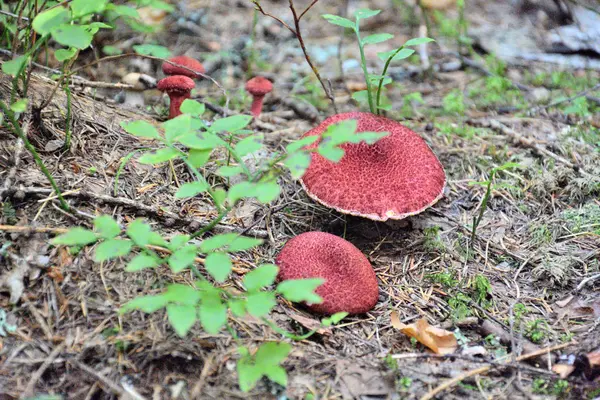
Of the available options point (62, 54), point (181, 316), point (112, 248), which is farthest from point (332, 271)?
point (62, 54)

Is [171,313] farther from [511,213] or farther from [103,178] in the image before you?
[511,213]

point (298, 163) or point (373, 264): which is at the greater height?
point (298, 163)

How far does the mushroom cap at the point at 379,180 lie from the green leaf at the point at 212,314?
1.27 metres

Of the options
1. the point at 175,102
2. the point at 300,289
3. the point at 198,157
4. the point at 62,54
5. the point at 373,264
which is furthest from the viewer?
the point at 175,102

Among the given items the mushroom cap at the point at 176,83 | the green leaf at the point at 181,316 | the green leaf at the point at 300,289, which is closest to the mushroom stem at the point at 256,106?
the mushroom cap at the point at 176,83

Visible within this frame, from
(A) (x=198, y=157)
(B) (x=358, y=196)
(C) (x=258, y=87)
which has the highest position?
(A) (x=198, y=157)

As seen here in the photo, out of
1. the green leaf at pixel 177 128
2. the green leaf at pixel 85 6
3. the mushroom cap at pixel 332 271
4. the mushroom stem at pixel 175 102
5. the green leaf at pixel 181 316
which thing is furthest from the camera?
the mushroom stem at pixel 175 102

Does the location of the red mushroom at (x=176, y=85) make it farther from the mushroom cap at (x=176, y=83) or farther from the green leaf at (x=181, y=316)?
the green leaf at (x=181, y=316)

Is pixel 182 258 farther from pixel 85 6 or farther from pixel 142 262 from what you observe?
pixel 85 6

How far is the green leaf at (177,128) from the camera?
2.32 meters

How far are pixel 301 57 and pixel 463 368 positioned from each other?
15.5ft

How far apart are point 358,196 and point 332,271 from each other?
1.76ft

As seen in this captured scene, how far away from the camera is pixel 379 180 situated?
307cm

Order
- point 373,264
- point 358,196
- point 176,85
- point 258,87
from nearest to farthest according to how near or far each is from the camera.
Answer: point 358,196, point 373,264, point 176,85, point 258,87
